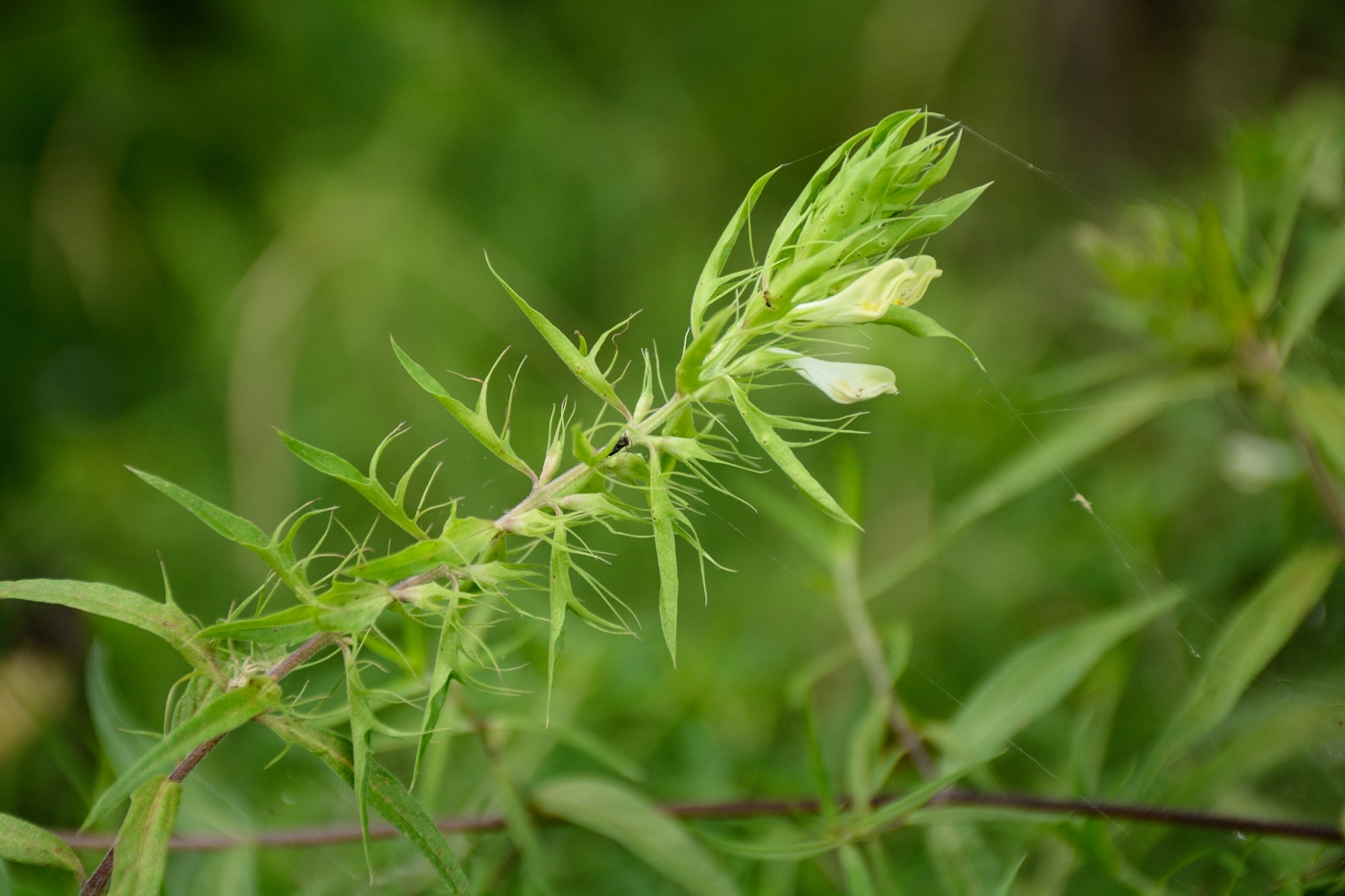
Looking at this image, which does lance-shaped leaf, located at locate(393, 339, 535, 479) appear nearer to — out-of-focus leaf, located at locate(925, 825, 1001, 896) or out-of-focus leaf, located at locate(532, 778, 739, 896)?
out-of-focus leaf, located at locate(532, 778, 739, 896)

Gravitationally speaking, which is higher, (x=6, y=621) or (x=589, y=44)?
(x=589, y=44)

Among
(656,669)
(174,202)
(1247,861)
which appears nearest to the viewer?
(1247,861)

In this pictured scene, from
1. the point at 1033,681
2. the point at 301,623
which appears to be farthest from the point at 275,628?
the point at 1033,681

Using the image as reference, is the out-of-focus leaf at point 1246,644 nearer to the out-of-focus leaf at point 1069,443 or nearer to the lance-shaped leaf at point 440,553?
the out-of-focus leaf at point 1069,443

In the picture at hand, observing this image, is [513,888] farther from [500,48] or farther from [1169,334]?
[500,48]

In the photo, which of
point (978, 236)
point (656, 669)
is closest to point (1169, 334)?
point (656, 669)

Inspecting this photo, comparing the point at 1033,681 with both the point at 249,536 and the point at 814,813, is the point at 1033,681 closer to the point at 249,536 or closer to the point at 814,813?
the point at 814,813

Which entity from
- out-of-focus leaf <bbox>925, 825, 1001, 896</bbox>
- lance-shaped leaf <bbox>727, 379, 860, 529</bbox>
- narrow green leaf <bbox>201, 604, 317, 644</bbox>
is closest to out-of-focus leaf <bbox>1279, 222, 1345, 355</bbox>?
out-of-focus leaf <bbox>925, 825, 1001, 896</bbox>

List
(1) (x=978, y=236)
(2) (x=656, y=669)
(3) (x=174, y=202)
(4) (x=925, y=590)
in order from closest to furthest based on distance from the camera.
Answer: (2) (x=656, y=669) → (4) (x=925, y=590) → (3) (x=174, y=202) → (1) (x=978, y=236)
